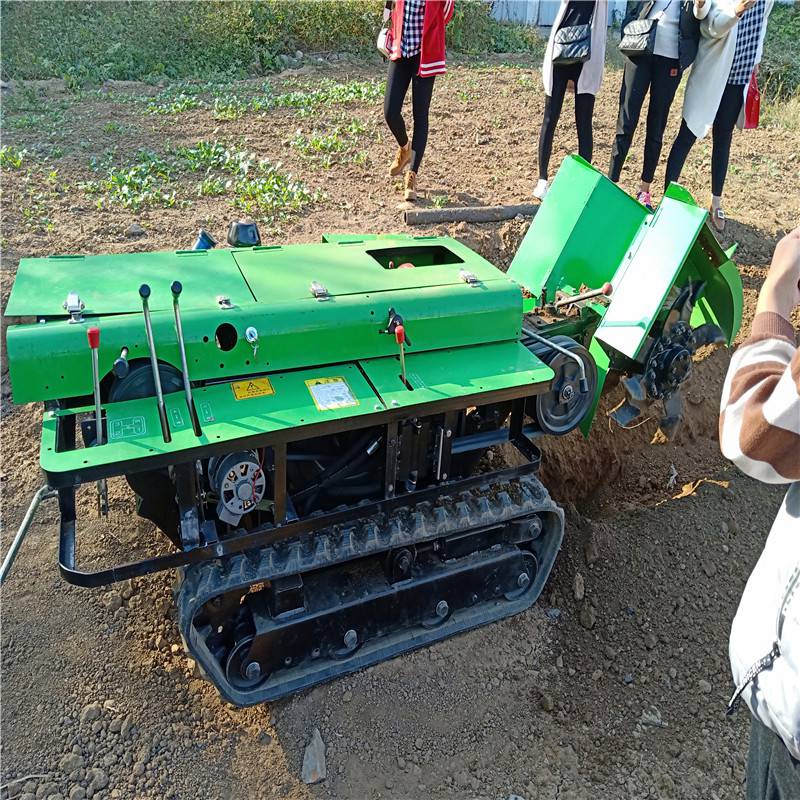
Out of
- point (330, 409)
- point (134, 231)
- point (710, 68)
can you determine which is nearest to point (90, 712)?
point (330, 409)

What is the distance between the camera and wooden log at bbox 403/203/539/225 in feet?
19.2

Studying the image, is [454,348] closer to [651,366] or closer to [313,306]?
[313,306]

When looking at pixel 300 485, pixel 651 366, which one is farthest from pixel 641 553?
pixel 300 485

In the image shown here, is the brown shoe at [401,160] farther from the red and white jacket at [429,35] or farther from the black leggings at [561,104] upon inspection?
the black leggings at [561,104]

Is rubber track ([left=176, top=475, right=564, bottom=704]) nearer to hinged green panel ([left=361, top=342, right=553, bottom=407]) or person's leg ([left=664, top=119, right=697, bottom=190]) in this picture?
hinged green panel ([left=361, top=342, right=553, bottom=407])

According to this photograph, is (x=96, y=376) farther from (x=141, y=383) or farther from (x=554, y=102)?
(x=554, y=102)

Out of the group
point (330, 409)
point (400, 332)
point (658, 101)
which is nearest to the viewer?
point (330, 409)

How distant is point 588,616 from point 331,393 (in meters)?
1.95

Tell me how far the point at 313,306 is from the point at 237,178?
439 centimetres

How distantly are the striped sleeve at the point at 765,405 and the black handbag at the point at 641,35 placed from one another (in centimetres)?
430

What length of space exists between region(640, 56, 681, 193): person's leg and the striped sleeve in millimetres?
4358

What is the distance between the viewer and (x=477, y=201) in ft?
21.1

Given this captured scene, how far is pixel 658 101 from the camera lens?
222 inches

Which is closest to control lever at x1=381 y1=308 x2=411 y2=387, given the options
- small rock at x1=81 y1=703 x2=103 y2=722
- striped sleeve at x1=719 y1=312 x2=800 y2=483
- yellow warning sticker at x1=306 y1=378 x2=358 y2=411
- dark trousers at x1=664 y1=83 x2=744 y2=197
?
yellow warning sticker at x1=306 y1=378 x2=358 y2=411
